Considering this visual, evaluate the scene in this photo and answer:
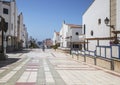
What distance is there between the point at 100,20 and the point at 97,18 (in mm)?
1841

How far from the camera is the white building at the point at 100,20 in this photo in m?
33.4

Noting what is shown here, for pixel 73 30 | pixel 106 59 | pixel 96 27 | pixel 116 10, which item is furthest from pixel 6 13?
pixel 106 59

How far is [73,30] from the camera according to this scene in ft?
267

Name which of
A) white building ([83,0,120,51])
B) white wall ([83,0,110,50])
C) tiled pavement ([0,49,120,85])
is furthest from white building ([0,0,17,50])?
tiled pavement ([0,49,120,85])

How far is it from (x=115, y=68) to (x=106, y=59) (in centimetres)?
258

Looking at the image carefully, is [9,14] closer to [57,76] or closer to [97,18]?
[97,18]

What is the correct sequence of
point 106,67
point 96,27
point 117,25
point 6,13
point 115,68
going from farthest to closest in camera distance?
1. point 6,13
2. point 96,27
3. point 117,25
4. point 106,67
5. point 115,68

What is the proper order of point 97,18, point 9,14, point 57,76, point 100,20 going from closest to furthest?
A: point 57,76 < point 100,20 < point 97,18 < point 9,14

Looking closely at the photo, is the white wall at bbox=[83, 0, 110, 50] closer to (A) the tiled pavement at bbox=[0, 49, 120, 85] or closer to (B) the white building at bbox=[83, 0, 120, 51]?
(B) the white building at bbox=[83, 0, 120, 51]

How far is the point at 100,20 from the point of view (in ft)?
134

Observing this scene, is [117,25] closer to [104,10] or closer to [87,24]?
[104,10]

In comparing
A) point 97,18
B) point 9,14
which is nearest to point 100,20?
point 97,18

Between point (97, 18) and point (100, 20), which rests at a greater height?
point (97, 18)

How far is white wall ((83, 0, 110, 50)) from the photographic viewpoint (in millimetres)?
37094
